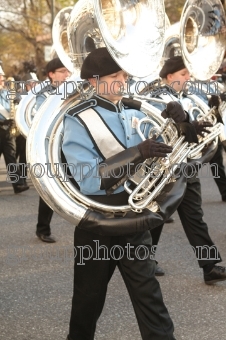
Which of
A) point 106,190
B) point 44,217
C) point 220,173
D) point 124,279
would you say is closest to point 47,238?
point 44,217

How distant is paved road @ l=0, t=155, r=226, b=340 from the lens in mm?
3627

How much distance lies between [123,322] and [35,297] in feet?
2.32

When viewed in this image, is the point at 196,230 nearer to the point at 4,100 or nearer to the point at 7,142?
the point at 7,142

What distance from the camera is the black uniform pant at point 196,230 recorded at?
4367 mm

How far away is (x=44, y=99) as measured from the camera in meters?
5.68

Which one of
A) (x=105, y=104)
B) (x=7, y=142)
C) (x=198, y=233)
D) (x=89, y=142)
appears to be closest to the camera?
(x=89, y=142)

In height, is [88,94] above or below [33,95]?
above

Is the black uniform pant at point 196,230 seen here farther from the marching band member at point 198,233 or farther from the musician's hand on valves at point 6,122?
the musician's hand on valves at point 6,122

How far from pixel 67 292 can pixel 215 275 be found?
0.99 meters

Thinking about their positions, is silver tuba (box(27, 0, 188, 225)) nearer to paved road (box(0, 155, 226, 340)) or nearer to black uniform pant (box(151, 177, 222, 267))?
paved road (box(0, 155, 226, 340))

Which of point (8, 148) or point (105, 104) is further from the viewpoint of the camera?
point (8, 148)

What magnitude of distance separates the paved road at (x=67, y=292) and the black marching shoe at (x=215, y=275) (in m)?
0.04

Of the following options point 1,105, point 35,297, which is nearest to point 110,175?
point 35,297

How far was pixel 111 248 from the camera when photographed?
299 centimetres
